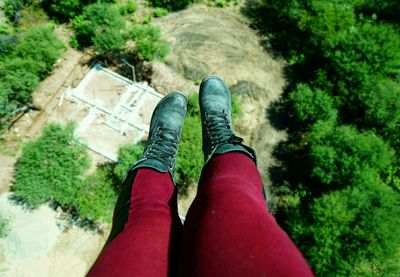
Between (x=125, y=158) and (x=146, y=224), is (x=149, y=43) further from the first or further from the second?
(x=146, y=224)

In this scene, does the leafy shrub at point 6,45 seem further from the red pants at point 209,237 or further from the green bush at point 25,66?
the red pants at point 209,237

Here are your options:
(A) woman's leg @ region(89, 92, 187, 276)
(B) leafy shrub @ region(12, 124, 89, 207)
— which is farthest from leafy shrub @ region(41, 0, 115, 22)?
(A) woman's leg @ region(89, 92, 187, 276)

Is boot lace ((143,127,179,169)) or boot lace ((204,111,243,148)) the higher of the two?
boot lace ((204,111,243,148))

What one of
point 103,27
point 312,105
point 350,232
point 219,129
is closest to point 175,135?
point 219,129

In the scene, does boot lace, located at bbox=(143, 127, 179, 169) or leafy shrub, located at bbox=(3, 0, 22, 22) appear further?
leafy shrub, located at bbox=(3, 0, 22, 22)

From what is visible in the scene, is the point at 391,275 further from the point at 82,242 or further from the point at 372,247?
the point at 82,242

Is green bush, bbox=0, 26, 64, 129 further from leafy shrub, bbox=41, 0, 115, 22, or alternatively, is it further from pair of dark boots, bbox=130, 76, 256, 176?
pair of dark boots, bbox=130, 76, 256, 176

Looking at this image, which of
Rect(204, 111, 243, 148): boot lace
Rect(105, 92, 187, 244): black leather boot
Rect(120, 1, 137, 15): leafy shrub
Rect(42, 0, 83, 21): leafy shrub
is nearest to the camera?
Rect(105, 92, 187, 244): black leather boot
